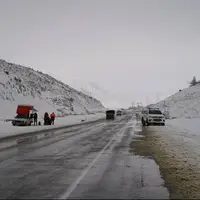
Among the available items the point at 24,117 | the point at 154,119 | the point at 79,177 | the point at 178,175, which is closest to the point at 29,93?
the point at 24,117

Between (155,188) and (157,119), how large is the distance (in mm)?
35360

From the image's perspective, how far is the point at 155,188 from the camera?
8094mm

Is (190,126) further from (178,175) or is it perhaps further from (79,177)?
(79,177)

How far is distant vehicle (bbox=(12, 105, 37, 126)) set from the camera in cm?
4059

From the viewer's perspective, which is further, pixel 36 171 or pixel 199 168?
pixel 199 168

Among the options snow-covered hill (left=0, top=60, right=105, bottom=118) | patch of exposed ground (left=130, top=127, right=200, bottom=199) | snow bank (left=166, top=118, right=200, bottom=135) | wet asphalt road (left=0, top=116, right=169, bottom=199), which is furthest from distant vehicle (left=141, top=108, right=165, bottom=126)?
snow-covered hill (left=0, top=60, right=105, bottom=118)

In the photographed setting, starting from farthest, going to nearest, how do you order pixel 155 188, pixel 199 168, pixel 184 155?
pixel 184 155 < pixel 199 168 < pixel 155 188

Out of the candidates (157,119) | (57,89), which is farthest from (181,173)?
(57,89)

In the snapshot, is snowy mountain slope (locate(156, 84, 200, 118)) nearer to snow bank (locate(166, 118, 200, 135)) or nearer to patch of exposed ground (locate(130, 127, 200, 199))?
snow bank (locate(166, 118, 200, 135))

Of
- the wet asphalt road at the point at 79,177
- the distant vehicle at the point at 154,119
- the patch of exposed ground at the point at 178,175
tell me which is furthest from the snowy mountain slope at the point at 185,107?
the wet asphalt road at the point at 79,177

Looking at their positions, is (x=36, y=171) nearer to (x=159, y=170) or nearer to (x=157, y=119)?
(x=159, y=170)

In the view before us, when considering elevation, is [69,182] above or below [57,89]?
below

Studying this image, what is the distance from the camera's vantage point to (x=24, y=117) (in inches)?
1634

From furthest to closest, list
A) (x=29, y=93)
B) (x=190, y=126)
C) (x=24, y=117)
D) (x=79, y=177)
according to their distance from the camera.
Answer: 1. (x=29, y=93)
2. (x=24, y=117)
3. (x=190, y=126)
4. (x=79, y=177)
